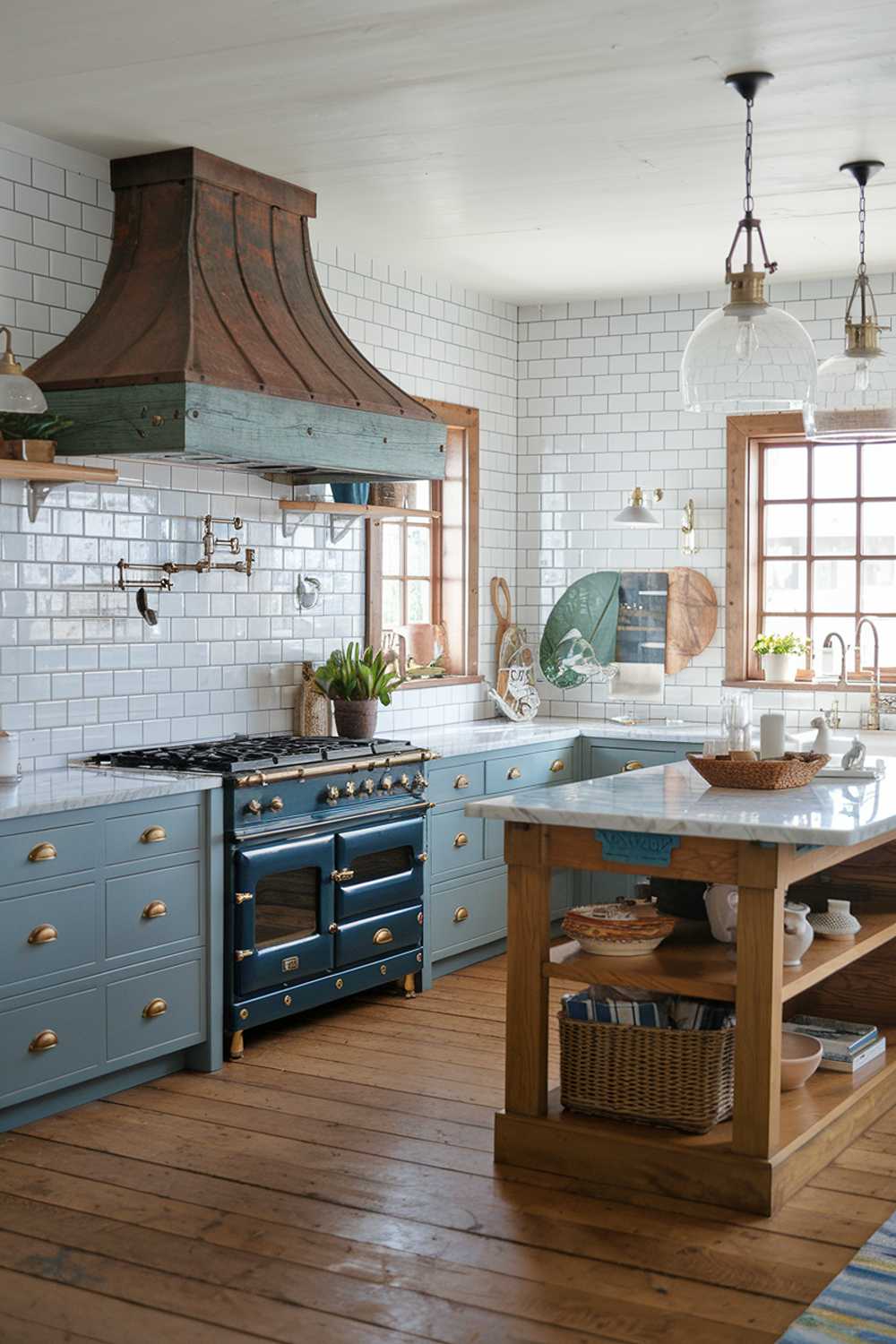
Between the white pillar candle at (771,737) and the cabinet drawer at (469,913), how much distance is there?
193 centimetres

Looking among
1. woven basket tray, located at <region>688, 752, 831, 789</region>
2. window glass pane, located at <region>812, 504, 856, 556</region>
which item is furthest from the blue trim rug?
window glass pane, located at <region>812, 504, 856, 556</region>

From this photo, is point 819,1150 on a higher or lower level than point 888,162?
lower

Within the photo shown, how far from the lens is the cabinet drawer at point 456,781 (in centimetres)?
616

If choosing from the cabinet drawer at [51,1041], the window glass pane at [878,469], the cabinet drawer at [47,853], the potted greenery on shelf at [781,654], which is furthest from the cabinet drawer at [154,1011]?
the window glass pane at [878,469]

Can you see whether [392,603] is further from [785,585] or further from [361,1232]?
[361,1232]

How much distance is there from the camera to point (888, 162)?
5.28 m

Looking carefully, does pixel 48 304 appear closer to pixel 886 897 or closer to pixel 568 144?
pixel 568 144

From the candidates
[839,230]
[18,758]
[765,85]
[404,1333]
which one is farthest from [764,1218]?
[839,230]

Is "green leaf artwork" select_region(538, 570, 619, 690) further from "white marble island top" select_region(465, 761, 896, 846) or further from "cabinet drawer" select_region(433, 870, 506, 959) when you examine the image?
"white marble island top" select_region(465, 761, 896, 846)

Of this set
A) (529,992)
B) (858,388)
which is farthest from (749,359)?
(529,992)

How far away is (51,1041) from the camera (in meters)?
4.40

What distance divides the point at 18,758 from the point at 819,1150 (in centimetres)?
275

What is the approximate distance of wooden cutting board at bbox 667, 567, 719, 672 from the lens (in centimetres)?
752

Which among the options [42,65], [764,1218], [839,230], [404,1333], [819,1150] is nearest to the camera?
[404,1333]
